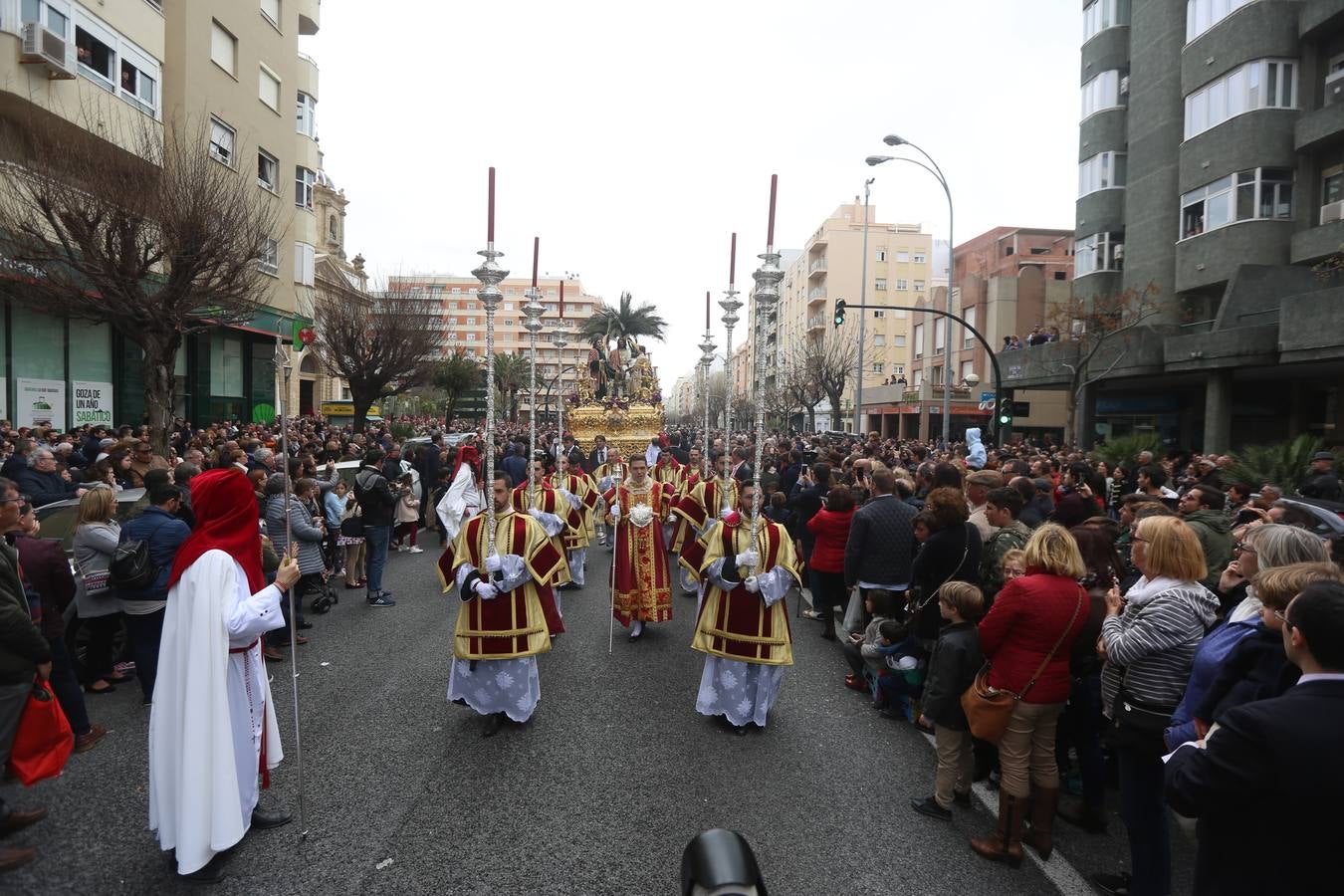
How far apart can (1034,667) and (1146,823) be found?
0.79 m

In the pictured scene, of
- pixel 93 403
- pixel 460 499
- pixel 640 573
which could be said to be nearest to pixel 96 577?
pixel 460 499

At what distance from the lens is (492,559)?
5.48 m

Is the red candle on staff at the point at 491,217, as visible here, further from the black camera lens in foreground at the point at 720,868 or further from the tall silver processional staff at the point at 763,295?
the black camera lens in foreground at the point at 720,868

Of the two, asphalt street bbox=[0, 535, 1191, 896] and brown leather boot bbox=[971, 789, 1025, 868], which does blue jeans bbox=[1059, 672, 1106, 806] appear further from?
brown leather boot bbox=[971, 789, 1025, 868]

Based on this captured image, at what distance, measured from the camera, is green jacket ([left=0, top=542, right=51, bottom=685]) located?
12.0 ft

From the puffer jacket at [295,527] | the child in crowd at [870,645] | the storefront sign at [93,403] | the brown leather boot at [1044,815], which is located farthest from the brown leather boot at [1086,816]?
the storefront sign at [93,403]

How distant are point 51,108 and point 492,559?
657 inches

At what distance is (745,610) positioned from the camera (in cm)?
573

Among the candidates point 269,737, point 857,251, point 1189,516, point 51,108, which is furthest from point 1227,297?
point 857,251

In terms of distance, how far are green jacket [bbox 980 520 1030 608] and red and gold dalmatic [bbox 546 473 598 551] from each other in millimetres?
5784

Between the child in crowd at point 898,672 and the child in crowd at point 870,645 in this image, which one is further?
the child in crowd at point 870,645

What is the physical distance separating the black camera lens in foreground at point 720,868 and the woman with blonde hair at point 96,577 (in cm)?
572

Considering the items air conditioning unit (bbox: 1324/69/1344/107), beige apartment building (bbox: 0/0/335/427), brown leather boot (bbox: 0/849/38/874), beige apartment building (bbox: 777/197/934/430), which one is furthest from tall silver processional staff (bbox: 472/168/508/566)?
beige apartment building (bbox: 777/197/934/430)

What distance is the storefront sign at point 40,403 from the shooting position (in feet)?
53.6
